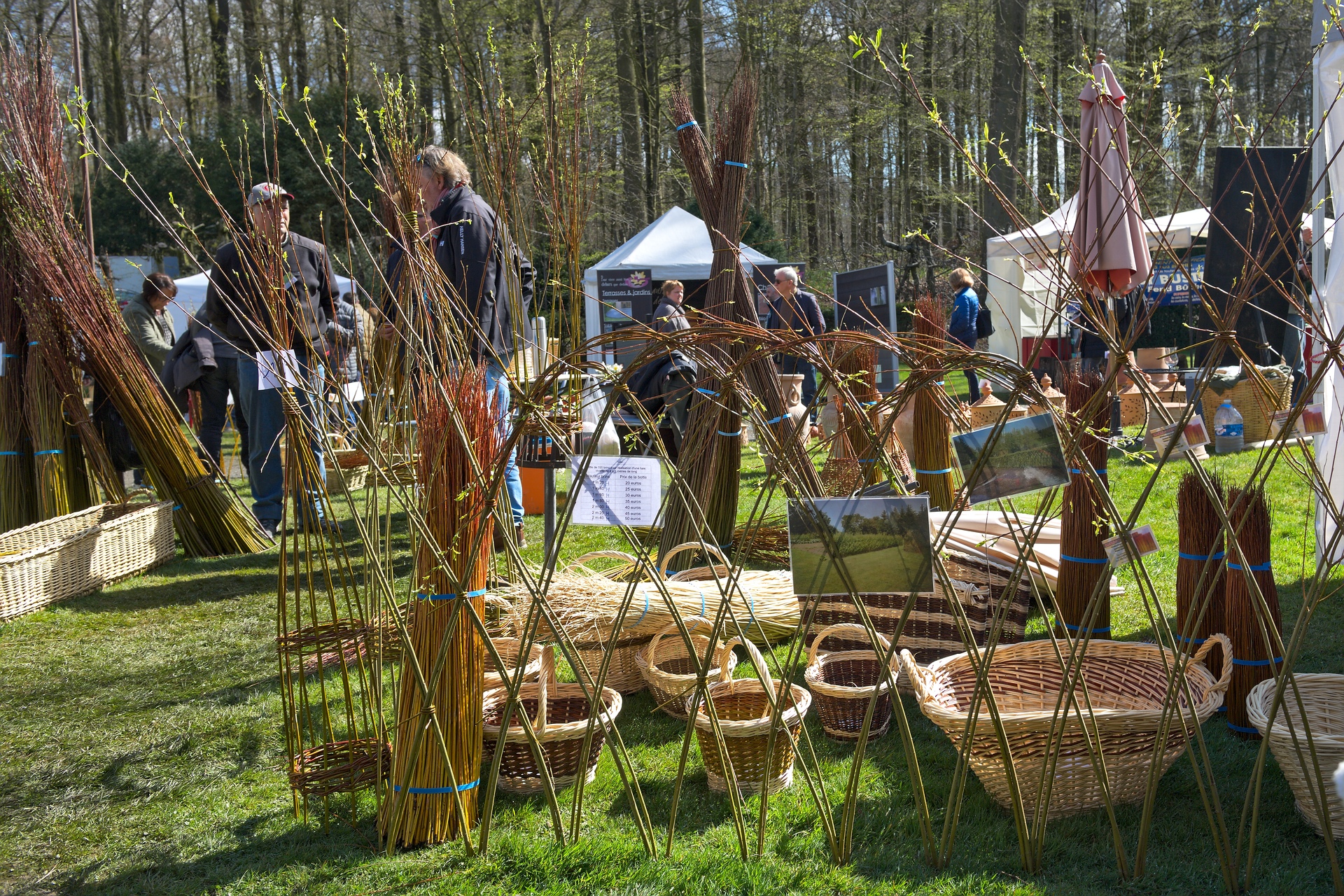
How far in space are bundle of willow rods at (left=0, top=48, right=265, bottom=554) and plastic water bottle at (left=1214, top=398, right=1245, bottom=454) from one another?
18.4 ft

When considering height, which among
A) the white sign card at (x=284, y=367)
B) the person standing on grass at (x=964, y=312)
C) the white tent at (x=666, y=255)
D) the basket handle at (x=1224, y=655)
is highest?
the white tent at (x=666, y=255)

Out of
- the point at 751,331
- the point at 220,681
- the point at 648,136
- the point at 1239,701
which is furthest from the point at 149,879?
the point at 648,136

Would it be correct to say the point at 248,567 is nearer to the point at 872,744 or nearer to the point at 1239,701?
the point at 872,744

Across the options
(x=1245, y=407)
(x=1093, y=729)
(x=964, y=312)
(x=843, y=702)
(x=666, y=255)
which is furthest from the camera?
(x=666, y=255)

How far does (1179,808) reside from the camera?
2.06 metres

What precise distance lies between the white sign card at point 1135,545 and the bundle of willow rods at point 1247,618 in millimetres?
572

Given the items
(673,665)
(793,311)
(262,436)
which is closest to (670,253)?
(793,311)

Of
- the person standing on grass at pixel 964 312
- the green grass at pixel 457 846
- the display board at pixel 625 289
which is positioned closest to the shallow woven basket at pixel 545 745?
the green grass at pixel 457 846

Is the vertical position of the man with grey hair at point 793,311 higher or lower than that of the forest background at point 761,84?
lower

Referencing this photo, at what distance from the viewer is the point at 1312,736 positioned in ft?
5.65

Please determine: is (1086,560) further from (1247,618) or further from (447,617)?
(447,617)

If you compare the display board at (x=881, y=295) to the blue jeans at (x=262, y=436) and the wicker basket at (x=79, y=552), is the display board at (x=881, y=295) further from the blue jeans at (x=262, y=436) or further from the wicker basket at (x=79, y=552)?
the wicker basket at (x=79, y=552)

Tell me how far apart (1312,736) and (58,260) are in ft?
14.8

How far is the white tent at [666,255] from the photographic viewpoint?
898 cm
